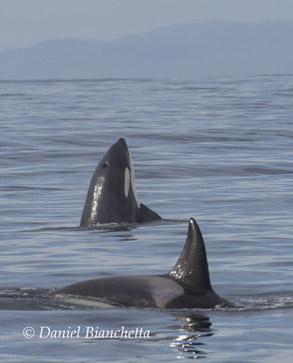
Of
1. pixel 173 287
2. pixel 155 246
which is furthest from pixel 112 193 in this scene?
pixel 173 287

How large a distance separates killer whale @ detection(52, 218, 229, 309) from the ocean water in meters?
0.09

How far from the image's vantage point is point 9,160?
2652 cm

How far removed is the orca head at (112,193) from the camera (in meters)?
15.1

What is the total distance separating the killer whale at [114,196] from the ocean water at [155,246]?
206mm

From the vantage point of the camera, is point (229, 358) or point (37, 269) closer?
point (229, 358)

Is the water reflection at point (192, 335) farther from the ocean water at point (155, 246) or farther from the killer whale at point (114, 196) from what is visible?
the killer whale at point (114, 196)

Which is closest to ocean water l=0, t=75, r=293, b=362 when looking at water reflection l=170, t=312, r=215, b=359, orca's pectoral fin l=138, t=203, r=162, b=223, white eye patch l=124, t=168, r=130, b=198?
water reflection l=170, t=312, r=215, b=359

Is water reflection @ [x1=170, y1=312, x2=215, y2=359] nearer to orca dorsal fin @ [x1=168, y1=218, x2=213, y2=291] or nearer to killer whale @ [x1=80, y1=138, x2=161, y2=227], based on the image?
orca dorsal fin @ [x1=168, y1=218, x2=213, y2=291]

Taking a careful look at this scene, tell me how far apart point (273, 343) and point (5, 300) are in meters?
2.77

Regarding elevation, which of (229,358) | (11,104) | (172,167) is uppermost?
(11,104)

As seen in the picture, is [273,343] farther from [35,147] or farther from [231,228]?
[35,147]

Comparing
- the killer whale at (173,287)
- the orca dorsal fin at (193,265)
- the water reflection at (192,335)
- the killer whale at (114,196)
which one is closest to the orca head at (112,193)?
the killer whale at (114,196)

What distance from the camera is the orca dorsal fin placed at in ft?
30.5

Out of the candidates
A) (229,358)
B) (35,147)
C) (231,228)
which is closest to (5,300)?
(229,358)
